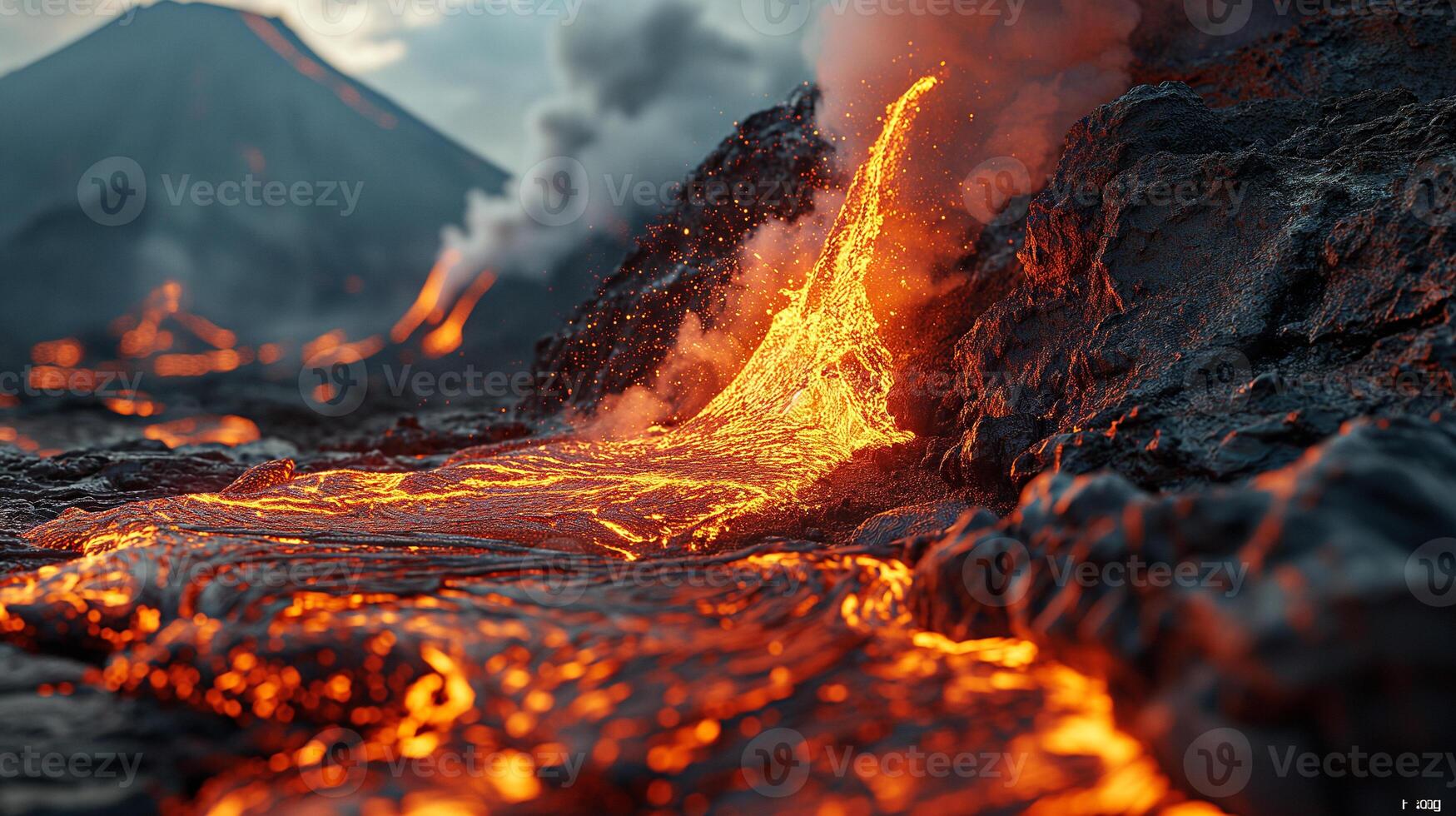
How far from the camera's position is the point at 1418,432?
1.97 m

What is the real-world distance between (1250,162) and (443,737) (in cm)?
508

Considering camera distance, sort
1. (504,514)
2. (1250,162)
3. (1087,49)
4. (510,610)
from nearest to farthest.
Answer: (510,610), (1250,162), (504,514), (1087,49)

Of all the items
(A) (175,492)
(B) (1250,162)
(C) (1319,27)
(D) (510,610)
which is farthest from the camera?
(C) (1319,27)

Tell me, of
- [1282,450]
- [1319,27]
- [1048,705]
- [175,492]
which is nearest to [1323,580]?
[1048,705]

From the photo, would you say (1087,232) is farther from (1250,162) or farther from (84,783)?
(84,783)
